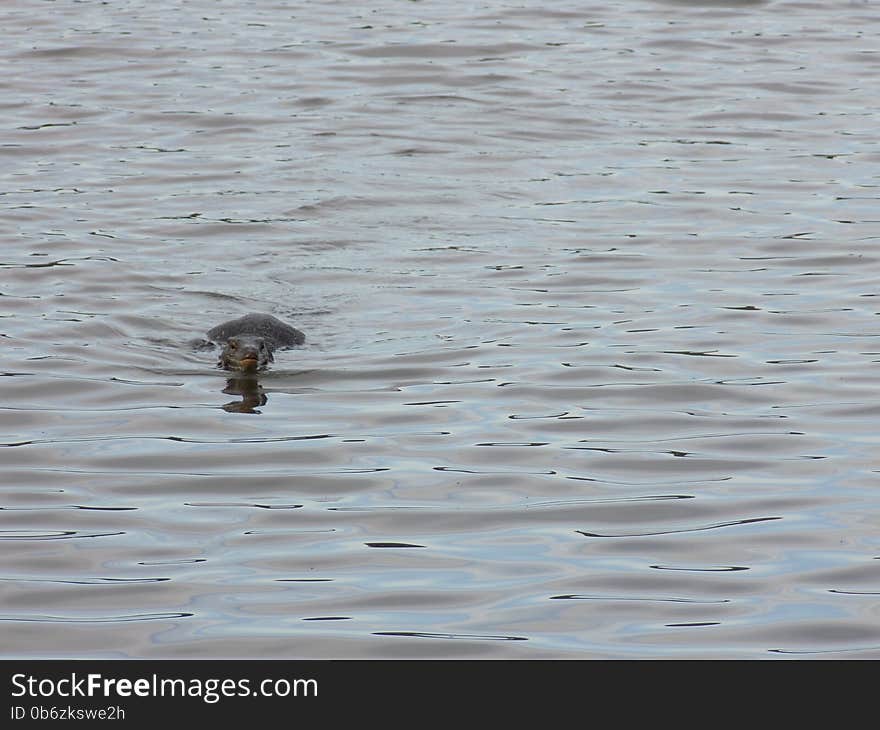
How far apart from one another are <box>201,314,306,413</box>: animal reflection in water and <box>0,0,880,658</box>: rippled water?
97 millimetres

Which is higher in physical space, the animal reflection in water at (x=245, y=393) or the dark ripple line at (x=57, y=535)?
the animal reflection in water at (x=245, y=393)

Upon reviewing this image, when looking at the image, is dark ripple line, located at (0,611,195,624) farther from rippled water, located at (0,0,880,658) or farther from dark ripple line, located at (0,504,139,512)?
dark ripple line, located at (0,504,139,512)

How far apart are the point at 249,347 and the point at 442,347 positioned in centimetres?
144

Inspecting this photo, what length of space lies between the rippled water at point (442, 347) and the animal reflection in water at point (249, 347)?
0.10m

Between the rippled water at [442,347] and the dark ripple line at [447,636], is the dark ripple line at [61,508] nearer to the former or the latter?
the rippled water at [442,347]

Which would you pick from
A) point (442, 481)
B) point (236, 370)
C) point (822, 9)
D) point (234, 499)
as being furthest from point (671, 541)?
point (822, 9)

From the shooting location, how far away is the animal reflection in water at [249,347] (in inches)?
436

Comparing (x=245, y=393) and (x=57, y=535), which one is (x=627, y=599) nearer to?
(x=57, y=535)

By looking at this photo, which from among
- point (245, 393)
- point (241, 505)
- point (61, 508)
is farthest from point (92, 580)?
point (245, 393)

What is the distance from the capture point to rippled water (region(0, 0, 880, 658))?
767 centimetres

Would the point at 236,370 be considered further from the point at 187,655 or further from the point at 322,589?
the point at 187,655

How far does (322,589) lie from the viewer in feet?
25.4

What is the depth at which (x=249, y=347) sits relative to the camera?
1153 centimetres

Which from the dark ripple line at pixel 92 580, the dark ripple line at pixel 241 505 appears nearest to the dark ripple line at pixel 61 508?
the dark ripple line at pixel 241 505
